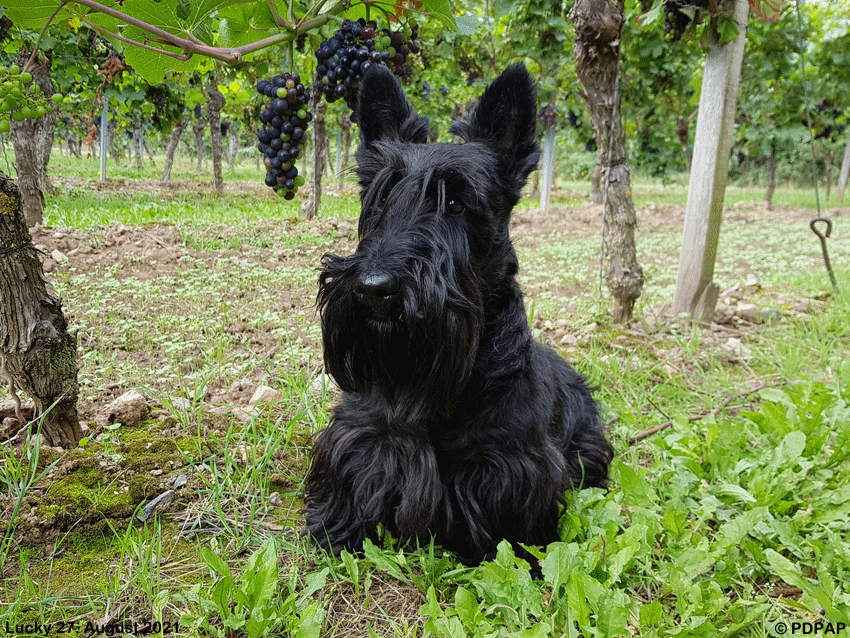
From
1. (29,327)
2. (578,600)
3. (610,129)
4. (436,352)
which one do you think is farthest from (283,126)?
(610,129)

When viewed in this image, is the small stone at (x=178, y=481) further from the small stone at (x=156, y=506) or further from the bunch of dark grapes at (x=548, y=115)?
the bunch of dark grapes at (x=548, y=115)

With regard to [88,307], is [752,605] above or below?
below

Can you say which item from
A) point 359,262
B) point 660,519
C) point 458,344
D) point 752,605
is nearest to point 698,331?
point 660,519

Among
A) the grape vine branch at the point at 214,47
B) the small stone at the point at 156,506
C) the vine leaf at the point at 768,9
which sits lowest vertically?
the small stone at the point at 156,506

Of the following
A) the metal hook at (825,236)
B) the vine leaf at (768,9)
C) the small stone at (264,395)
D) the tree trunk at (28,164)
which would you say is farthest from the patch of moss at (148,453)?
the metal hook at (825,236)

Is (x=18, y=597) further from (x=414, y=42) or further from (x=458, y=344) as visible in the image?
(x=414, y=42)

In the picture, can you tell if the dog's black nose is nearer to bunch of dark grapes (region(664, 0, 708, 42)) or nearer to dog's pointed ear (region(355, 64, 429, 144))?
dog's pointed ear (region(355, 64, 429, 144))

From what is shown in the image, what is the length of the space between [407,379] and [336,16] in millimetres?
1070

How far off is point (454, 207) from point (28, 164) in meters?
5.24

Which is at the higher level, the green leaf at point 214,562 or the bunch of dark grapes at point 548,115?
the bunch of dark grapes at point 548,115

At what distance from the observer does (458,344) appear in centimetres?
166

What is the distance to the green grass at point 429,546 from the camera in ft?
5.14

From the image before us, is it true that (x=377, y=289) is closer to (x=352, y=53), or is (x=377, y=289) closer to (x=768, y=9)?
(x=352, y=53)

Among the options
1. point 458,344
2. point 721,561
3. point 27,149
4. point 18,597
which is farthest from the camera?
point 27,149
